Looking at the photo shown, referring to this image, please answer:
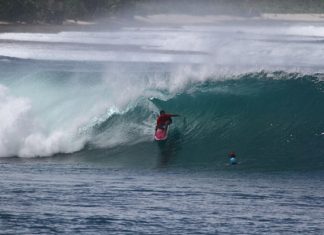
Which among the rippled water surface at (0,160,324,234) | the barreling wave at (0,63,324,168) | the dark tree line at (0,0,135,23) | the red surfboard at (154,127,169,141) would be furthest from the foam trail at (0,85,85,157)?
the dark tree line at (0,0,135,23)

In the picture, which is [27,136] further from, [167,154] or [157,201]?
[157,201]

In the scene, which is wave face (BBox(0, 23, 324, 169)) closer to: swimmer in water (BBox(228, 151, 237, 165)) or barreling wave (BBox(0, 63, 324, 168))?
barreling wave (BBox(0, 63, 324, 168))

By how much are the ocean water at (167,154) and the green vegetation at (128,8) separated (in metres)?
52.0

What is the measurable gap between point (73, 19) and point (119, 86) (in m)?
68.1

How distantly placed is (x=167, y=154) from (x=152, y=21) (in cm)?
8598

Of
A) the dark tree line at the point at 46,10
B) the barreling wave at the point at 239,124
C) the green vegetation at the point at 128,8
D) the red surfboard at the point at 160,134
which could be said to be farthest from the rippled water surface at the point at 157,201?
the green vegetation at the point at 128,8

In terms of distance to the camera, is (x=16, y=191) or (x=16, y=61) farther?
(x=16, y=61)

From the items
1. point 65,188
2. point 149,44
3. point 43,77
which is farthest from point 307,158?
point 149,44

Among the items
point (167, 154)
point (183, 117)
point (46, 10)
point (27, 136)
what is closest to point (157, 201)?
point (167, 154)

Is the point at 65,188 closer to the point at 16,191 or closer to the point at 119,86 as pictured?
the point at 16,191

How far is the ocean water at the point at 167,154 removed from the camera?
18.5m

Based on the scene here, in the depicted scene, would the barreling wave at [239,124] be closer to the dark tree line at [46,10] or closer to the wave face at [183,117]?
the wave face at [183,117]

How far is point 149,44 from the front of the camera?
71.8 meters

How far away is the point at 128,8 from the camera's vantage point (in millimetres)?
112438
